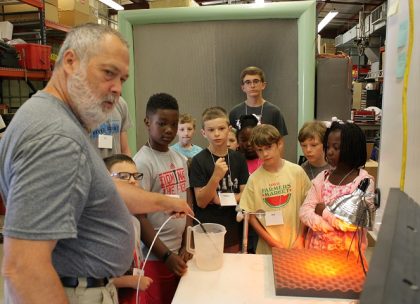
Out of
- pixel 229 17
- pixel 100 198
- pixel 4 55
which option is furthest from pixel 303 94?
pixel 4 55

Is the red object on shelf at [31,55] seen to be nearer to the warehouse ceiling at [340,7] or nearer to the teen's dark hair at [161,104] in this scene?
the teen's dark hair at [161,104]

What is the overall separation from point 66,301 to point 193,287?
0.45 m

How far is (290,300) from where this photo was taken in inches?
42.2

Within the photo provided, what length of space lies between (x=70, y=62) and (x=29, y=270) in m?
0.48

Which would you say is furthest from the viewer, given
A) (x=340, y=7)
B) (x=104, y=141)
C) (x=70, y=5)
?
(x=340, y=7)

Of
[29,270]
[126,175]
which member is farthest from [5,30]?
[29,270]

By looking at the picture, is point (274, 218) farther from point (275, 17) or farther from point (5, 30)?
point (5, 30)

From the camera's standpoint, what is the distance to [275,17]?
318 cm

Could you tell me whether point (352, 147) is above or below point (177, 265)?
above

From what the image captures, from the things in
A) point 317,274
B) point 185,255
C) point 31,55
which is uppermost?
point 31,55

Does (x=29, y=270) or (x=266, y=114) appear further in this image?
(x=266, y=114)

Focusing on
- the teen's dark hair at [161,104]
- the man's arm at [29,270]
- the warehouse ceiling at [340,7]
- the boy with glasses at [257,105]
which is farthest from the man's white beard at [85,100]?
the warehouse ceiling at [340,7]

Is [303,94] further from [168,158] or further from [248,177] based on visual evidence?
[168,158]

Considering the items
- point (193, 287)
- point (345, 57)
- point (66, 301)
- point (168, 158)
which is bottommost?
point (193, 287)
